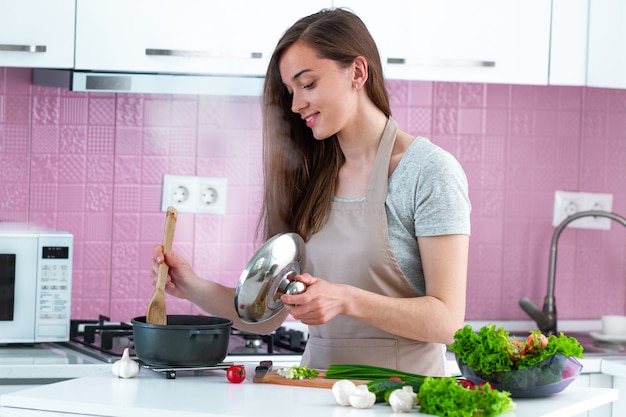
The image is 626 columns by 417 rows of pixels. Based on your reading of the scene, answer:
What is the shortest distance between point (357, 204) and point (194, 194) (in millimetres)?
1152

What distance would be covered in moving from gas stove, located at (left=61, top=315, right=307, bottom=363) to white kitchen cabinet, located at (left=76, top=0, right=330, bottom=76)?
28.2 inches

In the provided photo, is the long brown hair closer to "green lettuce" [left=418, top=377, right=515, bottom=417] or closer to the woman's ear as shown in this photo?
the woman's ear

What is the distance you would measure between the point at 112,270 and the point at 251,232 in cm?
44

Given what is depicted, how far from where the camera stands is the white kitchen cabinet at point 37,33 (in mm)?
2654

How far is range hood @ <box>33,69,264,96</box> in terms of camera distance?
2746 mm

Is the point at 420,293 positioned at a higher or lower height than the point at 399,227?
lower

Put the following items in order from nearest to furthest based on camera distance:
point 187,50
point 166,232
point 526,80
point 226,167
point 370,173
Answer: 1. point 166,232
2. point 370,173
3. point 187,50
4. point 526,80
5. point 226,167

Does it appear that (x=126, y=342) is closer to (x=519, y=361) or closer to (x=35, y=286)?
(x=35, y=286)

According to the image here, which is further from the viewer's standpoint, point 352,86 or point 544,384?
point 352,86

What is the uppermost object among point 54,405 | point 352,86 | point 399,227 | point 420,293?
point 352,86

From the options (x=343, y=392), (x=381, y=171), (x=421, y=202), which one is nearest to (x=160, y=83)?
(x=381, y=171)

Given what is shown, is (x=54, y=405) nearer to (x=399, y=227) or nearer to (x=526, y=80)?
(x=399, y=227)

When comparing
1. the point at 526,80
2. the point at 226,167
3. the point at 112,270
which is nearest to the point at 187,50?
the point at 226,167

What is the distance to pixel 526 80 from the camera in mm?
2961
